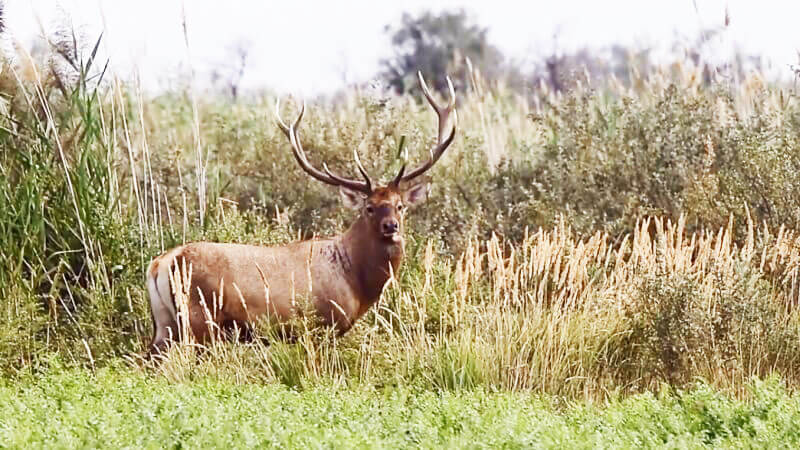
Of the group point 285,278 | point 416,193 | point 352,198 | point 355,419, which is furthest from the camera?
point 416,193

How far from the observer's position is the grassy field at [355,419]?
687 cm

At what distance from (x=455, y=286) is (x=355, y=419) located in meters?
3.09

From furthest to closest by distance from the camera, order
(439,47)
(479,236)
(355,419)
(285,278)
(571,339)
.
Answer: (439,47)
(479,236)
(285,278)
(571,339)
(355,419)

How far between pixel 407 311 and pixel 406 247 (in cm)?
122

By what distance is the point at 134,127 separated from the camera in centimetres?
1347


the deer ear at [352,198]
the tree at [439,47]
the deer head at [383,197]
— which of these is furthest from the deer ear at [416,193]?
the tree at [439,47]

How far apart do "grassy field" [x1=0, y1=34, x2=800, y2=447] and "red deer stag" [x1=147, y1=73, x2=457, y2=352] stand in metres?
0.26

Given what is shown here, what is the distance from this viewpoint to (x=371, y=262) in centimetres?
1028

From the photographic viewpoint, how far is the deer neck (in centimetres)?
1023

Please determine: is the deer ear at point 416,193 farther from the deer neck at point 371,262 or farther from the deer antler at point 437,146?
the deer neck at point 371,262

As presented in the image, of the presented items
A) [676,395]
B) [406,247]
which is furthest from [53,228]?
[676,395]

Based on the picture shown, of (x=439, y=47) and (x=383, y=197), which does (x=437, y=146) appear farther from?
(x=439, y=47)

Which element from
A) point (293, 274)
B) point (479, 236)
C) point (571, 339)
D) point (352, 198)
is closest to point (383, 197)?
Result: point (352, 198)

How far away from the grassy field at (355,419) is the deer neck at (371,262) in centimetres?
149
